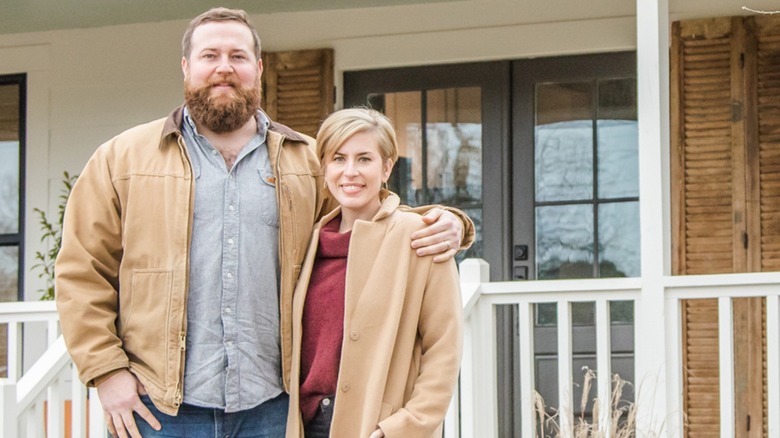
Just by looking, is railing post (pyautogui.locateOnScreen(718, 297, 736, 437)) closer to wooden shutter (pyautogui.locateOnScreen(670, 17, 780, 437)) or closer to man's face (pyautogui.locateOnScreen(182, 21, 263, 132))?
wooden shutter (pyautogui.locateOnScreen(670, 17, 780, 437))

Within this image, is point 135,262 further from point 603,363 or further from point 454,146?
point 454,146

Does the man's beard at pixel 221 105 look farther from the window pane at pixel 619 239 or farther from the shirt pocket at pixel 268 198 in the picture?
the window pane at pixel 619 239

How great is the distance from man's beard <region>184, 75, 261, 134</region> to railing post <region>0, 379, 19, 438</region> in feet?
4.54

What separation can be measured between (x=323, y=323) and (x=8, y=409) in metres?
1.50

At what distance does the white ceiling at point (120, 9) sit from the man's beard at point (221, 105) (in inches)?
143

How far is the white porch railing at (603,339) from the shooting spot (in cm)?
450

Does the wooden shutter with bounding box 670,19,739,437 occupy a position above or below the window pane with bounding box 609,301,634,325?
above

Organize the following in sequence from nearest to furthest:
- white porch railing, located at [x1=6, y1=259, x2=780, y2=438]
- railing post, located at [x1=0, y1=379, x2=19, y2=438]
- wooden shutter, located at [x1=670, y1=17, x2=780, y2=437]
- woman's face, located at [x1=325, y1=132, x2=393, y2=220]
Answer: woman's face, located at [x1=325, y1=132, x2=393, y2=220]
railing post, located at [x1=0, y1=379, x2=19, y2=438]
white porch railing, located at [x1=6, y1=259, x2=780, y2=438]
wooden shutter, located at [x1=670, y1=17, x2=780, y2=437]

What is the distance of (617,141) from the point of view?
6355 mm

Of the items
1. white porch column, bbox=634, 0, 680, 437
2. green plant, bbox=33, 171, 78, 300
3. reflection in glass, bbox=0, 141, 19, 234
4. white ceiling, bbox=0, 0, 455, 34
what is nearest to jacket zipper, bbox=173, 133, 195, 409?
white porch column, bbox=634, 0, 680, 437

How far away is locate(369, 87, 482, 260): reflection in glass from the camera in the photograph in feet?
21.4

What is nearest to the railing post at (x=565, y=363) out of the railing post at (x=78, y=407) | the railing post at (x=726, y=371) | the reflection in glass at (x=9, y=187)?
the railing post at (x=726, y=371)

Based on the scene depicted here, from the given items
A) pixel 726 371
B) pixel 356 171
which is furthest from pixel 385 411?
pixel 726 371

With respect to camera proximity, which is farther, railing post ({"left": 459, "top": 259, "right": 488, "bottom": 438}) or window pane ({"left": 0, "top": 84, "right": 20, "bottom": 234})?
window pane ({"left": 0, "top": 84, "right": 20, "bottom": 234})
